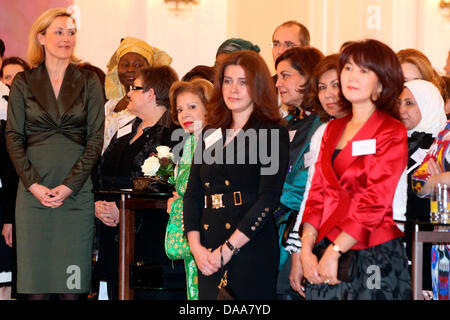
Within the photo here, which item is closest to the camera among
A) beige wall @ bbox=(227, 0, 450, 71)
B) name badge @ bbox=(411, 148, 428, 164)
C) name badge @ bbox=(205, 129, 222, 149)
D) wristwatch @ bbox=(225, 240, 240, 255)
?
wristwatch @ bbox=(225, 240, 240, 255)

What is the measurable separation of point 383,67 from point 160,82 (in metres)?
2.25

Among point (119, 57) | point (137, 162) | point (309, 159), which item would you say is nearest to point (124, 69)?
point (119, 57)

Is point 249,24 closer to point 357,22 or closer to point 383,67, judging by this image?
point 357,22

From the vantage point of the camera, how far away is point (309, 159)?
3.63 m

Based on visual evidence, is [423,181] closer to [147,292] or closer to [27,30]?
[147,292]

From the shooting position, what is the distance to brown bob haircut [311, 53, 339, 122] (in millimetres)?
3703

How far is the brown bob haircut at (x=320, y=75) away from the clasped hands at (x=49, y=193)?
1659 millimetres

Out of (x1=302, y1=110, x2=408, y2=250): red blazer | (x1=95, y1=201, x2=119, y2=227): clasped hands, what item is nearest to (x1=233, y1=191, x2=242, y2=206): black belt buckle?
(x1=302, y1=110, x2=408, y2=250): red blazer

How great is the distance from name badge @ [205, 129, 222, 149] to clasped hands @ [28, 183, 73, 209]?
1224 millimetres

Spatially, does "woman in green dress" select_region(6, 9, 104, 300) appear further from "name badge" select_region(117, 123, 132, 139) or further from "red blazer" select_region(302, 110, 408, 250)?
"red blazer" select_region(302, 110, 408, 250)

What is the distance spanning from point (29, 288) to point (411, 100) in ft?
8.54

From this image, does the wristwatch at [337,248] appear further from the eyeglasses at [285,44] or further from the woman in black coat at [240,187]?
the eyeglasses at [285,44]

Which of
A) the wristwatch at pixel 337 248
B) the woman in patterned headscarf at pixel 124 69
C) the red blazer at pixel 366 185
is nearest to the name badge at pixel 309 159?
the red blazer at pixel 366 185

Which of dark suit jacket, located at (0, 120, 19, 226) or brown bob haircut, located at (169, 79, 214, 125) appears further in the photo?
dark suit jacket, located at (0, 120, 19, 226)
